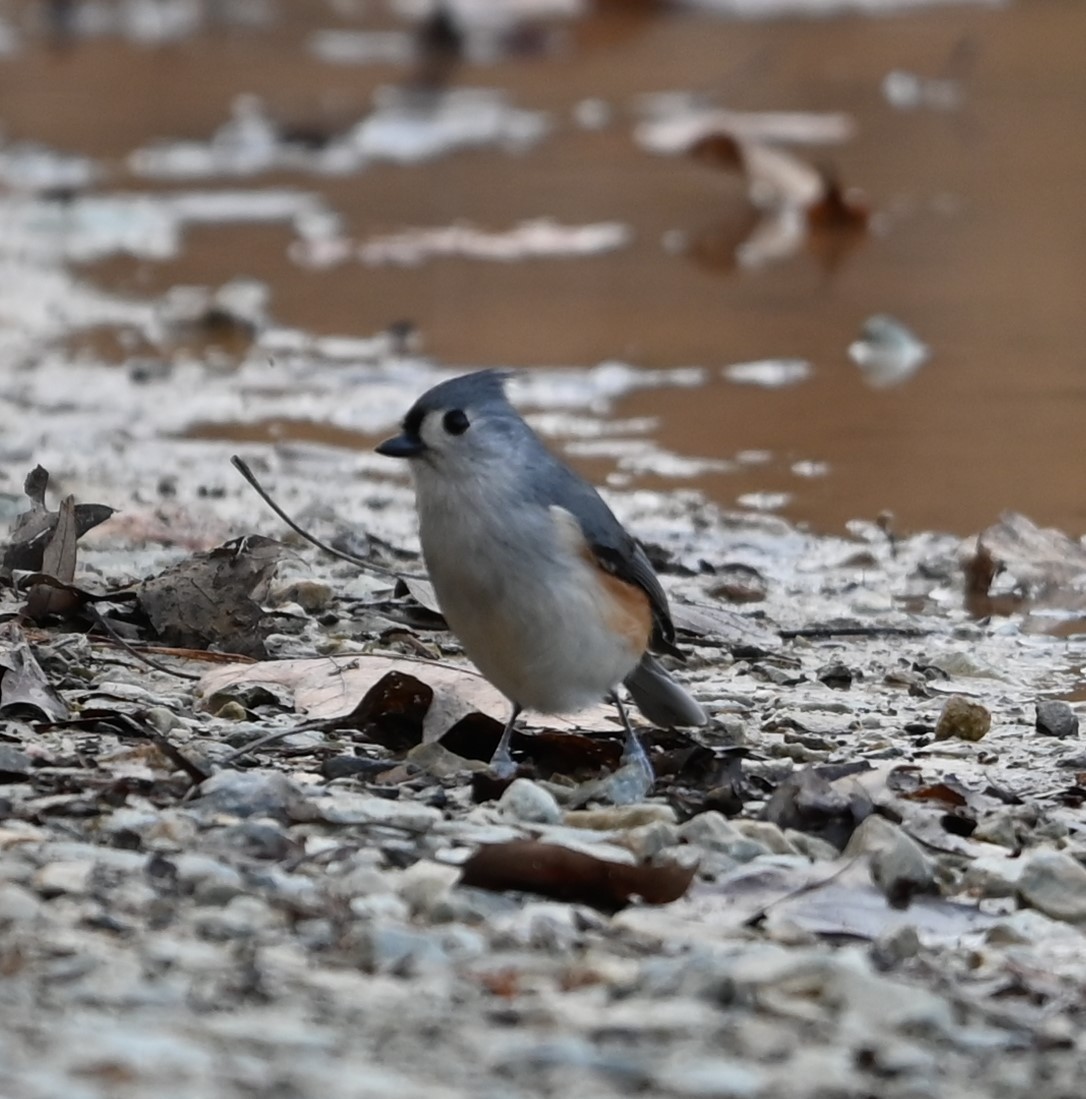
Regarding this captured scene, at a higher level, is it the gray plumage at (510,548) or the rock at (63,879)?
the gray plumage at (510,548)

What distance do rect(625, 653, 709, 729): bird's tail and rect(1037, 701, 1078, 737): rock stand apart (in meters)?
0.64

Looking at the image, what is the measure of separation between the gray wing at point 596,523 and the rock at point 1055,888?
98 cm

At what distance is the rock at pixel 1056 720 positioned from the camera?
4.23 metres

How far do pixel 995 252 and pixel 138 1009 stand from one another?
766 cm

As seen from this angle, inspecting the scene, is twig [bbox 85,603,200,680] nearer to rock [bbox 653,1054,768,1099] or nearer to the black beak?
the black beak

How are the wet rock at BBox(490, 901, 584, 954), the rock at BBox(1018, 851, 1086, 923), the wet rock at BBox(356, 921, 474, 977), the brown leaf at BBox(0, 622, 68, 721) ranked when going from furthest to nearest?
the brown leaf at BBox(0, 622, 68, 721), the rock at BBox(1018, 851, 1086, 923), the wet rock at BBox(490, 901, 584, 954), the wet rock at BBox(356, 921, 474, 977)

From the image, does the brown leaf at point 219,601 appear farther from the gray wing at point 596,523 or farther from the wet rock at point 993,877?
the wet rock at point 993,877

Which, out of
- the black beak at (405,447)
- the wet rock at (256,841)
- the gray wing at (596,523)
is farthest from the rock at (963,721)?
the wet rock at (256,841)

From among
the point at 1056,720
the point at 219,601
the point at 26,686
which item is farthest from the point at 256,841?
the point at 1056,720

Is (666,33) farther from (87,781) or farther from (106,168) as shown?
(87,781)

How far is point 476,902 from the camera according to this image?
2990 millimetres

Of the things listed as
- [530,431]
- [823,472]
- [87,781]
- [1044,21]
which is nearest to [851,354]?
[823,472]

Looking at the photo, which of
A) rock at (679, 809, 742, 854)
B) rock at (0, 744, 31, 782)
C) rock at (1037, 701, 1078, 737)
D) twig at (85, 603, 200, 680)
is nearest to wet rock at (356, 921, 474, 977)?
rock at (679, 809, 742, 854)

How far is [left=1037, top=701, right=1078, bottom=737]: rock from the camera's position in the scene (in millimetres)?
4230
